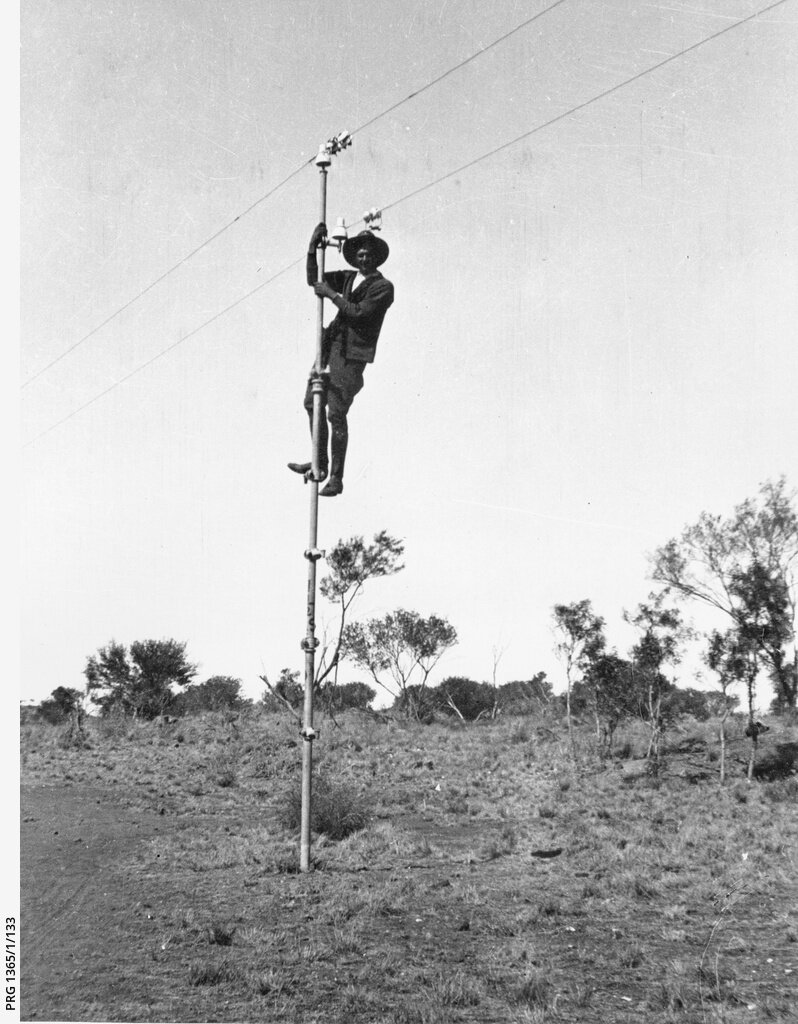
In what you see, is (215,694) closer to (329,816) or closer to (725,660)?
(725,660)

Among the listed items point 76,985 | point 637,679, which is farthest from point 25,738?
point 76,985

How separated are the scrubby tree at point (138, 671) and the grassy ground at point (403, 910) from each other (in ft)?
58.9

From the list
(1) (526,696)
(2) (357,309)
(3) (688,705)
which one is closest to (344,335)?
(2) (357,309)

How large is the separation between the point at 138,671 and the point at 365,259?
30.5 meters

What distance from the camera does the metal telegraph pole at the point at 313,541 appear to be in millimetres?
6223

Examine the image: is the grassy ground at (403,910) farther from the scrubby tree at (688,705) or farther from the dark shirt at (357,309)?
the scrubby tree at (688,705)

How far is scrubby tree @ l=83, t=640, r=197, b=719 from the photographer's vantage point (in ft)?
108

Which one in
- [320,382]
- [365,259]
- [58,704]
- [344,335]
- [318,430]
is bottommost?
[58,704]

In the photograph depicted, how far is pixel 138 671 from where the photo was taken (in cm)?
3359

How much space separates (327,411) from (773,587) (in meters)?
17.4

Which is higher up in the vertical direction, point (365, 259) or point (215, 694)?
point (365, 259)

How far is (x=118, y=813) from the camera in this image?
453 inches

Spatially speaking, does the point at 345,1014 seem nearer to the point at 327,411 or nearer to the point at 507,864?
the point at 327,411

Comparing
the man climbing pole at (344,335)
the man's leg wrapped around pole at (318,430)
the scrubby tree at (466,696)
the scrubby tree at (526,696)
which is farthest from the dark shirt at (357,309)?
the scrubby tree at (466,696)
